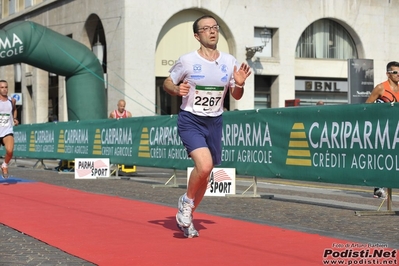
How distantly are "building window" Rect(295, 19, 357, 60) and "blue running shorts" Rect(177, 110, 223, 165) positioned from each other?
94.8 feet

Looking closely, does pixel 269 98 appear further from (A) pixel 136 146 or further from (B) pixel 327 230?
(B) pixel 327 230

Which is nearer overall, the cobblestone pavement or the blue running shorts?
the cobblestone pavement

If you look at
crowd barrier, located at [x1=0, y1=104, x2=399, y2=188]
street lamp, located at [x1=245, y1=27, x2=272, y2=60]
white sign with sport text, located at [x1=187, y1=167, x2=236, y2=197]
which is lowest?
white sign with sport text, located at [x1=187, y1=167, x2=236, y2=197]

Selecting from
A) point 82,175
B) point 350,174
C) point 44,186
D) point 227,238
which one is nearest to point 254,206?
point 350,174

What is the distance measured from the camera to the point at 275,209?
1184cm

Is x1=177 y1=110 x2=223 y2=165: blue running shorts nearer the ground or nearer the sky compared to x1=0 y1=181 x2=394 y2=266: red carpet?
nearer the sky

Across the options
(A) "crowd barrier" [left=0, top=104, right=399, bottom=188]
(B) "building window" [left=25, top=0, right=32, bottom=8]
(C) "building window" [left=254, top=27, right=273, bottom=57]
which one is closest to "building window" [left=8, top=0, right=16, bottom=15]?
(B) "building window" [left=25, top=0, right=32, bottom=8]

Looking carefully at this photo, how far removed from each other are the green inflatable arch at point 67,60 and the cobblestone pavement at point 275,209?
18.9 feet

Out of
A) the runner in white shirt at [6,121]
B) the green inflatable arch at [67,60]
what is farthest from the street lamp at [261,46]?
the runner in white shirt at [6,121]

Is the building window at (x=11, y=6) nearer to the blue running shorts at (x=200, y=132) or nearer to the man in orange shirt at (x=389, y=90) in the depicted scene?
the man in orange shirt at (x=389, y=90)

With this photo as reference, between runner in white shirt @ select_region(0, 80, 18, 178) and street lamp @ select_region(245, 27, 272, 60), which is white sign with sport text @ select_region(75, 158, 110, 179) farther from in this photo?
Answer: street lamp @ select_region(245, 27, 272, 60)

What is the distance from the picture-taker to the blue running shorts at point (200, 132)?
8273 mm

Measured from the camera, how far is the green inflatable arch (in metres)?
24.6

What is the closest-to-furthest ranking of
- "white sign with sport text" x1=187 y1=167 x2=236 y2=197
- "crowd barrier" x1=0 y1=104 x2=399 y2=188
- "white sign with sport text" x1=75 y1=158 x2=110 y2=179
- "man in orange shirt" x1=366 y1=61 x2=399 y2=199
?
"crowd barrier" x1=0 y1=104 x2=399 y2=188 < "man in orange shirt" x1=366 y1=61 x2=399 y2=199 < "white sign with sport text" x1=187 y1=167 x2=236 y2=197 < "white sign with sport text" x1=75 y1=158 x2=110 y2=179
